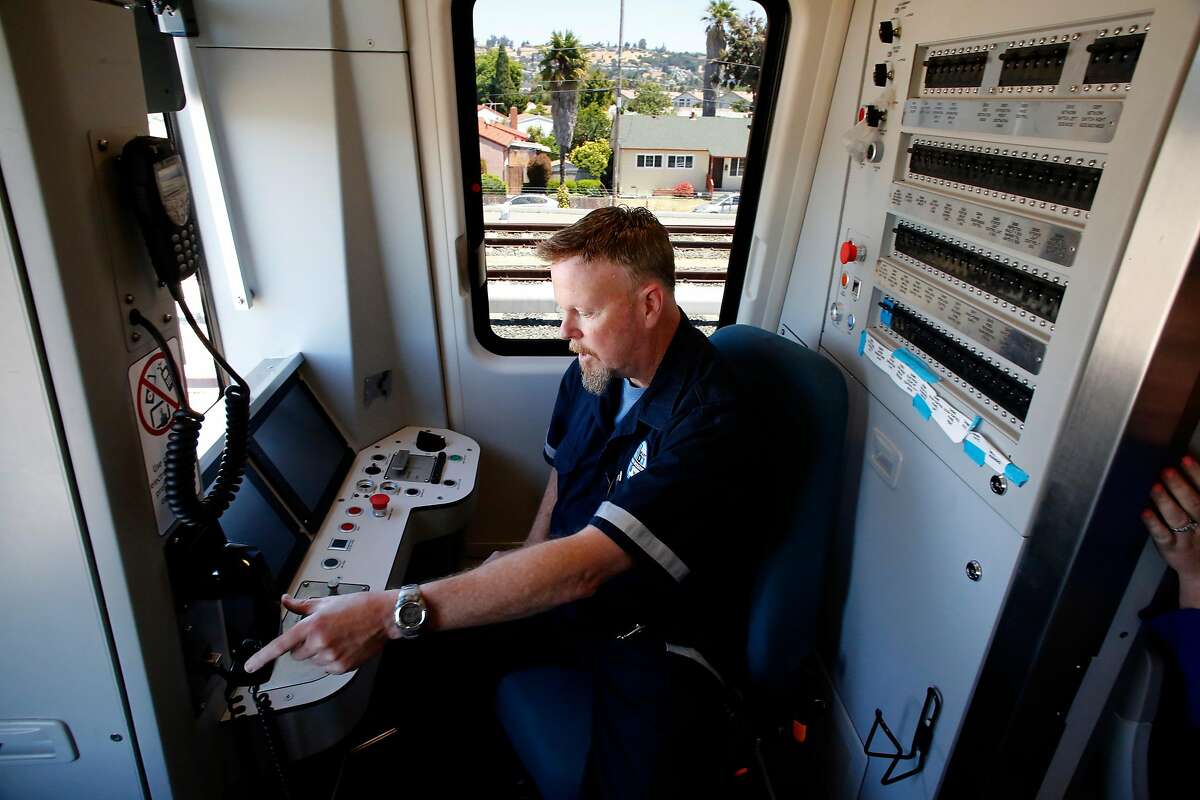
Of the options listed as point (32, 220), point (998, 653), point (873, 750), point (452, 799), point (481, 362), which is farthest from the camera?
point (481, 362)

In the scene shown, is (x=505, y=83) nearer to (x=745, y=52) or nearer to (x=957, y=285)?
(x=745, y=52)

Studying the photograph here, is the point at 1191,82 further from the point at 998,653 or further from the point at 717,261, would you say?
the point at 717,261

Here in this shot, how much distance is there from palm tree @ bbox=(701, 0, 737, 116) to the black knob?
137 centimetres

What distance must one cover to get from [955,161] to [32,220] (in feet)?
4.97

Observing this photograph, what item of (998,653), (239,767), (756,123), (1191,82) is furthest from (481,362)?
(1191,82)

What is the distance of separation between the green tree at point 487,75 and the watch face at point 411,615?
1.58 m

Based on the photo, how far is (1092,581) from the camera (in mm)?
1133

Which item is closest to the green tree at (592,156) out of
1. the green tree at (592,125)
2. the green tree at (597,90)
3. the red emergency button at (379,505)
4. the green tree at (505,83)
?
the green tree at (592,125)

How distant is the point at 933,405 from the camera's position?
1.45 meters

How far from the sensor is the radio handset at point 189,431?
0.98 meters

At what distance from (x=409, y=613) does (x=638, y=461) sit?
1.96 ft

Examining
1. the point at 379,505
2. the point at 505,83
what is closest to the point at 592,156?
the point at 505,83

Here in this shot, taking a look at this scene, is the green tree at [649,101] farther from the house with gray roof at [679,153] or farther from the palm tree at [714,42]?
the palm tree at [714,42]

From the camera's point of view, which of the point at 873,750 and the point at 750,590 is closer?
the point at 750,590
